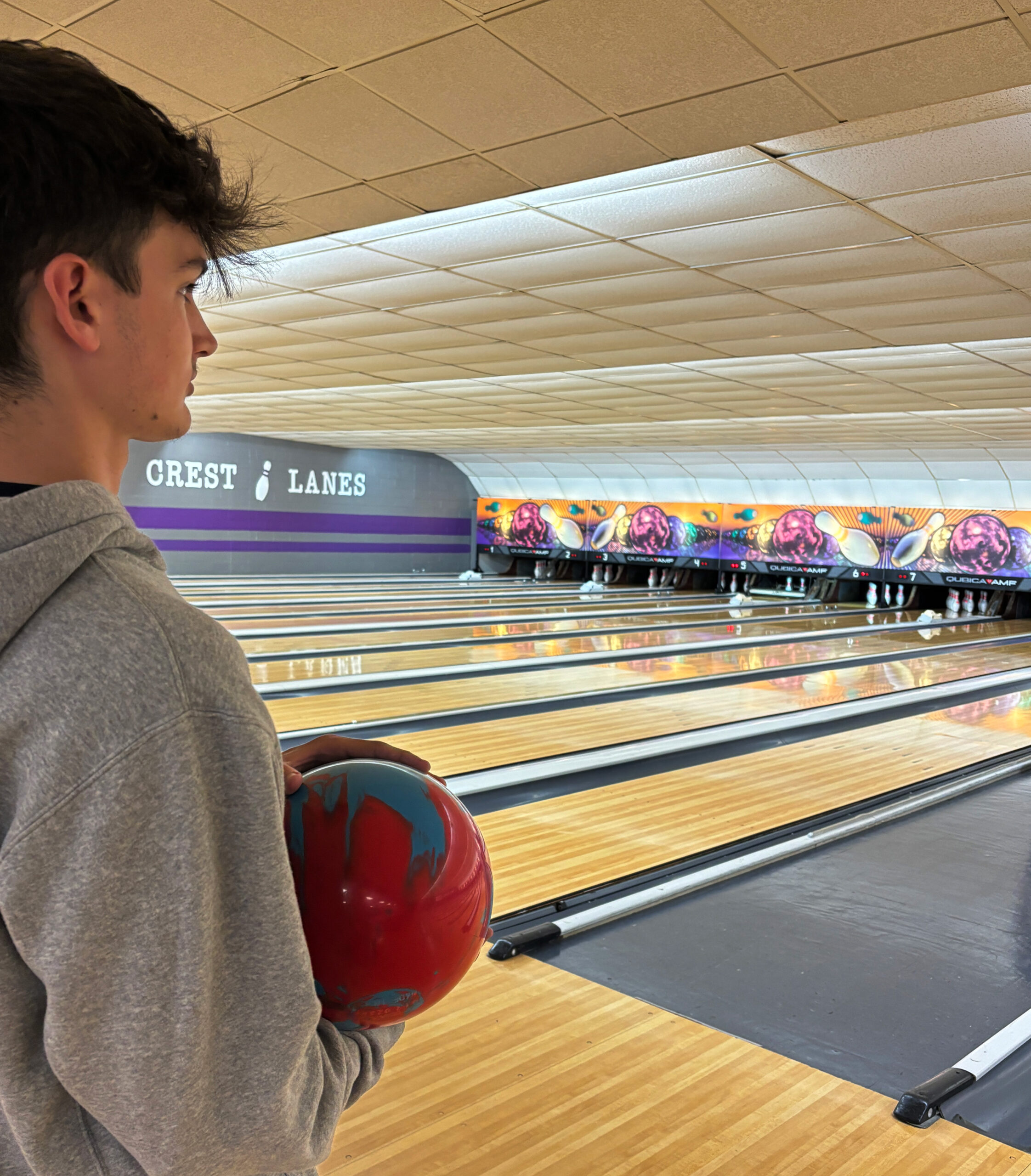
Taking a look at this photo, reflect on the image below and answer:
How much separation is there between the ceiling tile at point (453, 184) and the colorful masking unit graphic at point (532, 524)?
14213 millimetres

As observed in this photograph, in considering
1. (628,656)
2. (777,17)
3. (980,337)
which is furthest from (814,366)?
(777,17)

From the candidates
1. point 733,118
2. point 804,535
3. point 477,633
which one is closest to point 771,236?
point 733,118

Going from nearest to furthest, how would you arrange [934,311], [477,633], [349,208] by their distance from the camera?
[349,208], [934,311], [477,633]

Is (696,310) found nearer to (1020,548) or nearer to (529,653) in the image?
(529,653)

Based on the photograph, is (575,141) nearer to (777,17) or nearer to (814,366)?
(777,17)

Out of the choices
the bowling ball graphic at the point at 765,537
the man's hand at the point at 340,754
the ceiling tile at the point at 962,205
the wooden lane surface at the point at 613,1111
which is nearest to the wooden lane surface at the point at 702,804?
the wooden lane surface at the point at 613,1111

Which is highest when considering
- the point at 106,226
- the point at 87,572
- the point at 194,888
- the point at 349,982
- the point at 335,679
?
the point at 106,226

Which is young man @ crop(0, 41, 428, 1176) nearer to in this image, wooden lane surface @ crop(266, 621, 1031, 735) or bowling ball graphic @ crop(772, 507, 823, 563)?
wooden lane surface @ crop(266, 621, 1031, 735)

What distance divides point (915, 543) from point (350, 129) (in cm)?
1271

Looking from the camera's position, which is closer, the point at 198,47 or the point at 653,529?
the point at 198,47

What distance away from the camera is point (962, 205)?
11.8 ft

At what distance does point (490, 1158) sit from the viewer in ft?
6.66

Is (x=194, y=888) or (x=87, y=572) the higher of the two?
(x=87, y=572)

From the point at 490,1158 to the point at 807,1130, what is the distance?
0.69m
